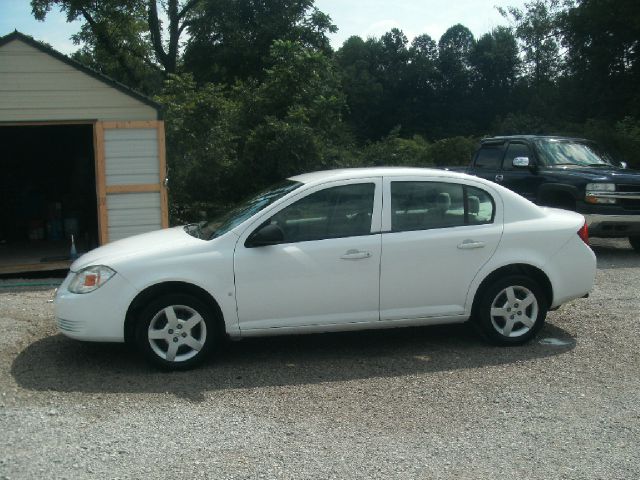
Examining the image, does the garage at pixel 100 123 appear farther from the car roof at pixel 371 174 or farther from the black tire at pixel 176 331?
the black tire at pixel 176 331

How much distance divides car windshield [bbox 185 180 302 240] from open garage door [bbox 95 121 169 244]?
158 inches

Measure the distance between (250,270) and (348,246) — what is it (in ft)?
2.87

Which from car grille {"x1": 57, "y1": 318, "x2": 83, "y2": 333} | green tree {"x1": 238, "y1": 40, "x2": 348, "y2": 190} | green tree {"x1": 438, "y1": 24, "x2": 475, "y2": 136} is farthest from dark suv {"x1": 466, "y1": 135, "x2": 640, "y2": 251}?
green tree {"x1": 438, "y1": 24, "x2": 475, "y2": 136}

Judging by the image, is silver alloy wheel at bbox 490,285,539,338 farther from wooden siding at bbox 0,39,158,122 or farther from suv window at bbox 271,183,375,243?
wooden siding at bbox 0,39,158,122

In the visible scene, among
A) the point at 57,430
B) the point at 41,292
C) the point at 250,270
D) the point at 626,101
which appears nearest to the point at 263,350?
the point at 250,270

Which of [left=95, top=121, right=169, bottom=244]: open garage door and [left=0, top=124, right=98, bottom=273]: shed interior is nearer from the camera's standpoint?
[left=95, top=121, right=169, bottom=244]: open garage door

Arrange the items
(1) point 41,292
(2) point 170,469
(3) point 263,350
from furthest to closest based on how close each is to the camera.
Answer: (1) point 41,292 < (3) point 263,350 < (2) point 170,469

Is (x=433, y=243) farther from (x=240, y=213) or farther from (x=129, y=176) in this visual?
(x=129, y=176)

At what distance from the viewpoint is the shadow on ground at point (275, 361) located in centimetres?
586

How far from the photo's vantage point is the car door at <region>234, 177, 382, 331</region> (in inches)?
241

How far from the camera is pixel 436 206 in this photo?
6672 millimetres

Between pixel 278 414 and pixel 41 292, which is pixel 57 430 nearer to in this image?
pixel 278 414

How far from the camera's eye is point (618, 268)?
11109mm

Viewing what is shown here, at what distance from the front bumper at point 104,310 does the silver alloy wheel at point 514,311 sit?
3260 millimetres
